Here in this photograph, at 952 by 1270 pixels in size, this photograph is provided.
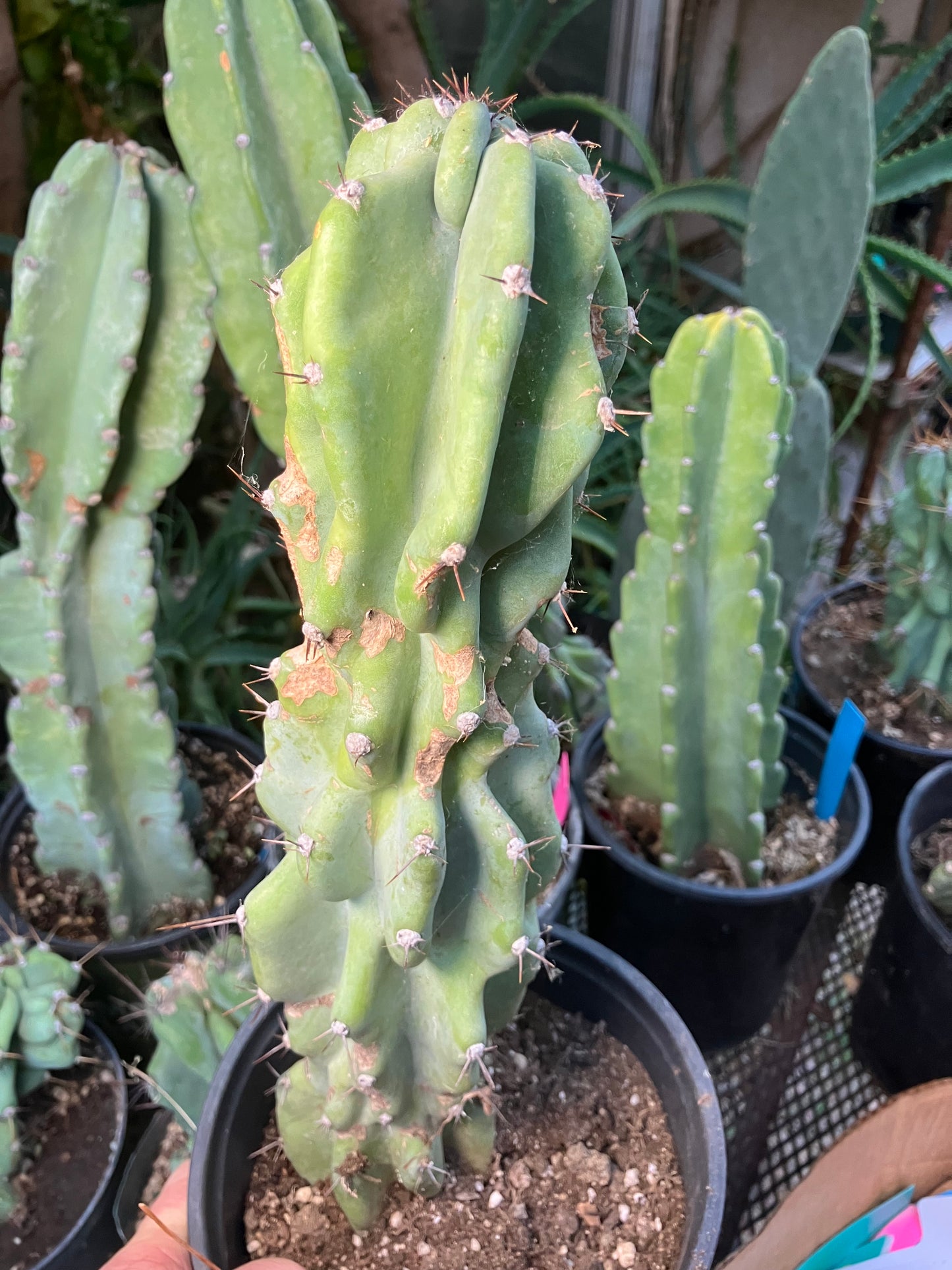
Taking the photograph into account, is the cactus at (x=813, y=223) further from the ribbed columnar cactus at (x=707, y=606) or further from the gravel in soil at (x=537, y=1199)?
the gravel in soil at (x=537, y=1199)

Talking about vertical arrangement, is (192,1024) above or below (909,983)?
above

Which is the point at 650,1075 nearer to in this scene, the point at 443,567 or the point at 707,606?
the point at 707,606

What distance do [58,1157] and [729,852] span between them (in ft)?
2.80

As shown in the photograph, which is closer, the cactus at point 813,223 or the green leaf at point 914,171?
the cactus at point 813,223

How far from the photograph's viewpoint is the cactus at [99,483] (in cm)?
96

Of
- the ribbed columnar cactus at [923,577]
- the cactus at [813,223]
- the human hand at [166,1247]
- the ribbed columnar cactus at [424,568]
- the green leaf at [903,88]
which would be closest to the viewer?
the ribbed columnar cactus at [424,568]

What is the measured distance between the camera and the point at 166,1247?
723 mm

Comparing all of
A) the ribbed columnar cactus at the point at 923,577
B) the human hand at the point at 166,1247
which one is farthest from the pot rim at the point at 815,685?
the human hand at the point at 166,1247

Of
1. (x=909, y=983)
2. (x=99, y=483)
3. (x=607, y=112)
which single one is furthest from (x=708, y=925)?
(x=607, y=112)

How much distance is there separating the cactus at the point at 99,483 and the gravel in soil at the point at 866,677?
3.35 feet

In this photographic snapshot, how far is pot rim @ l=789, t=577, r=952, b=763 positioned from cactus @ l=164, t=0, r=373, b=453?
0.95 m

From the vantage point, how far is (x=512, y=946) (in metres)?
0.58

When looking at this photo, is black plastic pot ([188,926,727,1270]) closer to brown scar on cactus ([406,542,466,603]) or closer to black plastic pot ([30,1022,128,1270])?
black plastic pot ([30,1022,128,1270])

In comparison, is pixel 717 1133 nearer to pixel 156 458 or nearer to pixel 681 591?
pixel 681 591
